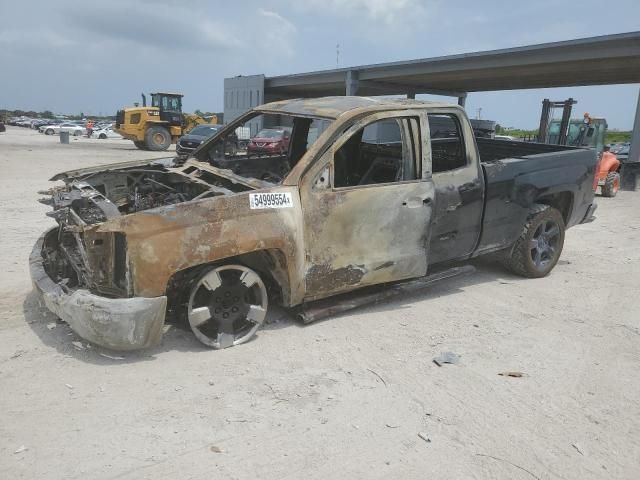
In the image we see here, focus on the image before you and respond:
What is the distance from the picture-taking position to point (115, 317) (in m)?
3.26

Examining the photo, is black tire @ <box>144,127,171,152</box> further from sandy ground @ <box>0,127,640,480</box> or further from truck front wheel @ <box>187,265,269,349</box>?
truck front wheel @ <box>187,265,269,349</box>

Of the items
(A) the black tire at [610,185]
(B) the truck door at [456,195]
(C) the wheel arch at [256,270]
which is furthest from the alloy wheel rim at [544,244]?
(A) the black tire at [610,185]

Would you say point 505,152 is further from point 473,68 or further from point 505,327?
point 473,68

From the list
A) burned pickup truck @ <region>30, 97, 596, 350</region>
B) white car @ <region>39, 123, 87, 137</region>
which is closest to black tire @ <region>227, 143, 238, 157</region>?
burned pickup truck @ <region>30, 97, 596, 350</region>

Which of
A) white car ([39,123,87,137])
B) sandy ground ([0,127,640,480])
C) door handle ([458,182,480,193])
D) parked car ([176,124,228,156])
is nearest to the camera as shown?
sandy ground ([0,127,640,480])

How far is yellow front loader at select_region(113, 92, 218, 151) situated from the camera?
85.0 ft

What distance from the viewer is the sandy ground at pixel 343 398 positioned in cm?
263

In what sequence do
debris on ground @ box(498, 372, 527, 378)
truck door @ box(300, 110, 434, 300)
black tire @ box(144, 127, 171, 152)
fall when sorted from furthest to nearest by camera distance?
black tire @ box(144, 127, 171, 152) → truck door @ box(300, 110, 434, 300) → debris on ground @ box(498, 372, 527, 378)

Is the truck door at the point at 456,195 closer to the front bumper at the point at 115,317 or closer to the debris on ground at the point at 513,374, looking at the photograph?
the debris on ground at the point at 513,374

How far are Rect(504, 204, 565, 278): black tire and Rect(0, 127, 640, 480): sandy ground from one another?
80 cm

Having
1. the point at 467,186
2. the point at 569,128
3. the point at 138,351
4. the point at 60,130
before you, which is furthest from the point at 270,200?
the point at 60,130

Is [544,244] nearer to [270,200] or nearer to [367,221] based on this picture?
[367,221]

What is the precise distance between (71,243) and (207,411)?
2138mm

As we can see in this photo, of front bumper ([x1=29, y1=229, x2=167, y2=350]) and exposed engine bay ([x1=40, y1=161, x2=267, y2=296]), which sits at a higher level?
exposed engine bay ([x1=40, y1=161, x2=267, y2=296])
